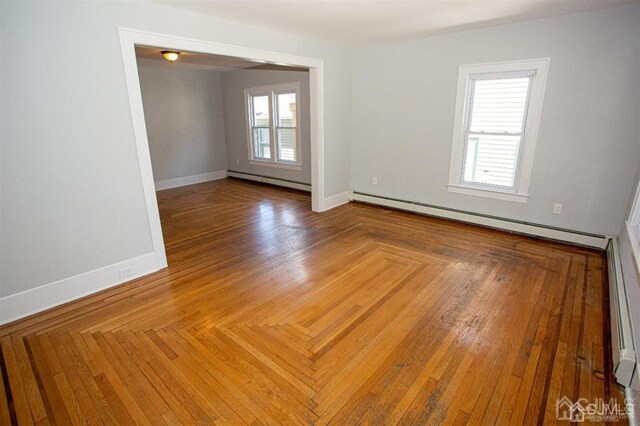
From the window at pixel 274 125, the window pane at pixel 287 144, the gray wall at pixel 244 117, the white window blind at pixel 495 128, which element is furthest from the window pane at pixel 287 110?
the white window blind at pixel 495 128

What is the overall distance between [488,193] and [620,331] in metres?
2.41

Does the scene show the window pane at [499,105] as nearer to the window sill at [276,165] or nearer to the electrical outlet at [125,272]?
the window sill at [276,165]

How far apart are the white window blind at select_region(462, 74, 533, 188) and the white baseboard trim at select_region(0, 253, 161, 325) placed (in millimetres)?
4070

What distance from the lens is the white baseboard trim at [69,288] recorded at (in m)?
2.42

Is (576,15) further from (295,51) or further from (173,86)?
(173,86)

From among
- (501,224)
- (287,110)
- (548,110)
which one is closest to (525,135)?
(548,110)

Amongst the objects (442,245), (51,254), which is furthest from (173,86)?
(442,245)

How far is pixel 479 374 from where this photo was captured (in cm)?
188

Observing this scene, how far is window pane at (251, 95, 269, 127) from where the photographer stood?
265 inches

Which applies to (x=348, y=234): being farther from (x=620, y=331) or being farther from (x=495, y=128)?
(x=620, y=331)

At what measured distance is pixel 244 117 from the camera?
23.4 feet

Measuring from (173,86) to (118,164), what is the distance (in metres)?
4.73

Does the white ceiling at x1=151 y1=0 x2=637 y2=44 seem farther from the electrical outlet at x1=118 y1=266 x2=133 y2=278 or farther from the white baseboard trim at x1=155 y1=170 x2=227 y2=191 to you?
the white baseboard trim at x1=155 y1=170 x2=227 y2=191

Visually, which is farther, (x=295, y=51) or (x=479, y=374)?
(x=295, y=51)
